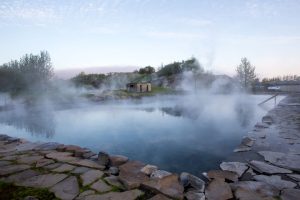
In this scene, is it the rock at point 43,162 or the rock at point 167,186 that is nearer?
the rock at point 167,186

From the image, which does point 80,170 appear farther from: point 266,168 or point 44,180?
point 266,168

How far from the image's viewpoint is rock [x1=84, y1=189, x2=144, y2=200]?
2.02 metres

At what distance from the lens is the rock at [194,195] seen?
205cm

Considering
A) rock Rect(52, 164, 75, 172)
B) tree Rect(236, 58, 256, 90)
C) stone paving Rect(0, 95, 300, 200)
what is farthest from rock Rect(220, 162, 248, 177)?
tree Rect(236, 58, 256, 90)

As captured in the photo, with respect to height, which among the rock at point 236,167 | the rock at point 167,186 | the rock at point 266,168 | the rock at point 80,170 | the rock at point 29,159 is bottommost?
the rock at point 236,167

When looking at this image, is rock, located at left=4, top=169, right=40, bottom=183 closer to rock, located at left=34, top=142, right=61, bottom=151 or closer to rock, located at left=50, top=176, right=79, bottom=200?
rock, located at left=50, top=176, right=79, bottom=200

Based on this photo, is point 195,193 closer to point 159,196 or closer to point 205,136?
point 159,196

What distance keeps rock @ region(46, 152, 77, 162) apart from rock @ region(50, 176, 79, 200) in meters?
0.68

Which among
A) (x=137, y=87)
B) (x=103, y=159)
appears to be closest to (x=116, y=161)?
(x=103, y=159)

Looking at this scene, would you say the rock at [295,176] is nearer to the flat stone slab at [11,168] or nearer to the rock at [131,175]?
the rock at [131,175]

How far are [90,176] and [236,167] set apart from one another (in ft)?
5.96

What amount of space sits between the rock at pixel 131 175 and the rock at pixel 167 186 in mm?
100

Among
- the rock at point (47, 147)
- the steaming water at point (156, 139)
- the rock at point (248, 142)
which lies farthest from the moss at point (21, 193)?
the rock at point (248, 142)

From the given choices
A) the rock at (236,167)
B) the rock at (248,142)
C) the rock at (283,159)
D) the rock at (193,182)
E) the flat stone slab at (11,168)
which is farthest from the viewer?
the rock at (248,142)
